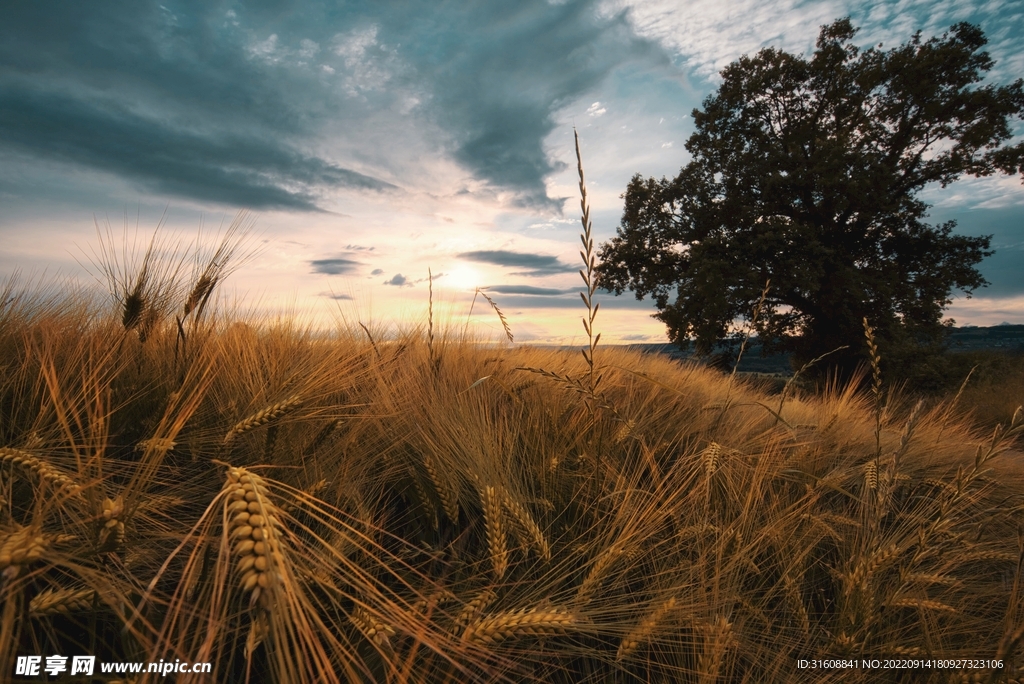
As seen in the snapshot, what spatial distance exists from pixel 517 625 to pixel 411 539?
77 cm

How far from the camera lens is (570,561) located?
1477mm

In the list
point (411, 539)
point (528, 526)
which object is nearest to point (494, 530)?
point (528, 526)

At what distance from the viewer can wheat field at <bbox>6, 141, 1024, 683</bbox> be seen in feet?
3.12

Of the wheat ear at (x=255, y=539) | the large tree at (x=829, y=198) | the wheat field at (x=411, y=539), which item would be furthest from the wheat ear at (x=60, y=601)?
the large tree at (x=829, y=198)

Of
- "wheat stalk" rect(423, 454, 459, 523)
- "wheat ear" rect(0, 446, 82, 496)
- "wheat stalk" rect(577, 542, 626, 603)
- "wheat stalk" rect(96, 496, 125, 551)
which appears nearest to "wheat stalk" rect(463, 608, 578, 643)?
"wheat stalk" rect(577, 542, 626, 603)

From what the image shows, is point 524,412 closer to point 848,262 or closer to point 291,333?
point 291,333

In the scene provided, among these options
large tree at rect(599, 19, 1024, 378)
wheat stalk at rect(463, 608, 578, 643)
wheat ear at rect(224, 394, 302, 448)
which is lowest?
wheat stalk at rect(463, 608, 578, 643)

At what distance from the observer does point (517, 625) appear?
1.05 m

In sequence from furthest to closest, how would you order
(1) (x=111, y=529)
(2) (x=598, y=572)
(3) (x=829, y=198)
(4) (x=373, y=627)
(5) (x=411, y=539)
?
1. (3) (x=829, y=198)
2. (5) (x=411, y=539)
3. (2) (x=598, y=572)
4. (4) (x=373, y=627)
5. (1) (x=111, y=529)

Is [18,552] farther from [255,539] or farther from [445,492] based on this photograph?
[445,492]

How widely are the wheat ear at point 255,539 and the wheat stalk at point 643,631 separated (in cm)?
87

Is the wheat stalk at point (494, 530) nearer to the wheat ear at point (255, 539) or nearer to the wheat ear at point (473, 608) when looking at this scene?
the wheat ear at point (473, 608)

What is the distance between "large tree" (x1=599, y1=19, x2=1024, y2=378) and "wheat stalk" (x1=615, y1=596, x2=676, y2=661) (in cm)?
1086

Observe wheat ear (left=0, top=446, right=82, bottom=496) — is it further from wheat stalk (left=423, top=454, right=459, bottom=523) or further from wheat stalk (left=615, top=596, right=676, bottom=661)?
wheat stalk (left=615, top=596, right=676, bottom=661)
